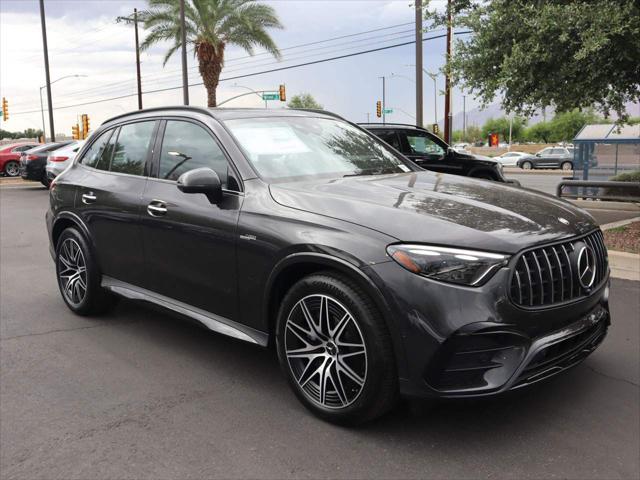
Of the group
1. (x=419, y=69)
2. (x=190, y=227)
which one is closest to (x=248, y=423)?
(x=190, y=227)

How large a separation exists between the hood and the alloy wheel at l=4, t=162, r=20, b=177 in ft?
89.1

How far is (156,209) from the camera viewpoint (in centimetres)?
421

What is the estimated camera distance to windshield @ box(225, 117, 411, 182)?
389 cm

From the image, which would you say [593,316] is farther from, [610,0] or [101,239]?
[610,0]

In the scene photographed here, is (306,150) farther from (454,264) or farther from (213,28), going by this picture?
(213,28)

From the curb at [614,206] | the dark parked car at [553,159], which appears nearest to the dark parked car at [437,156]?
the curb at [614,206]

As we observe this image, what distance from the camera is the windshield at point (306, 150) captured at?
3895mm

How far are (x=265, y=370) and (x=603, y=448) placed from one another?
81.3 inches

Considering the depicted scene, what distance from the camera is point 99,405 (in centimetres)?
360

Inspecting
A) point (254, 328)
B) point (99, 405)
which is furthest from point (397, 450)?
point (99, 405)

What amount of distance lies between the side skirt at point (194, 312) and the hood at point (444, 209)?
2.69 feet

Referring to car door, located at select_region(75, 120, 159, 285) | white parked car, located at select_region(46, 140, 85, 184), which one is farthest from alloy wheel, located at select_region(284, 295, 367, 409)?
white parked car, located at select_region(46, 140, 85, 184)

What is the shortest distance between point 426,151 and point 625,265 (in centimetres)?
639

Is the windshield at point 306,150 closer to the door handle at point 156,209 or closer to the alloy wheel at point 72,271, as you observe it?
the door handle at point 156,209
